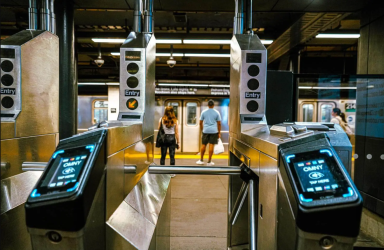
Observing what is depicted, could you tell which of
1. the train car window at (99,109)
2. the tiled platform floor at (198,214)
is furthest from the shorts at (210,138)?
the train car window at (99,109)

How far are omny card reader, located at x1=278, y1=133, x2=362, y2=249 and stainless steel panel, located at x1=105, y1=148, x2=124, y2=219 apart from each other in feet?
2.26

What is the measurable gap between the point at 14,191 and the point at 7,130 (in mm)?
416

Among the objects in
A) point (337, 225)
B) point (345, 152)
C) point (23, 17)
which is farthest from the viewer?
point (23, 17)

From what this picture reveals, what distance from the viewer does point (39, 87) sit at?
198 centimetres

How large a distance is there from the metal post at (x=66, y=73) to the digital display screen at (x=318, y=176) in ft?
11.8

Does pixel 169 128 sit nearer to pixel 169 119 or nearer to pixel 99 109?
pixel 169 119

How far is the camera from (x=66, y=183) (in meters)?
0.92

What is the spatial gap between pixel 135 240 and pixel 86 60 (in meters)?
9.41

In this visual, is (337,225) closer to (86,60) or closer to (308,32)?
(308,32)

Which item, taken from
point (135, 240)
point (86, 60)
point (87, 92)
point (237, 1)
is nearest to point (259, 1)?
point (237, 1)

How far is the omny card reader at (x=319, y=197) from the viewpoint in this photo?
32.8 inches

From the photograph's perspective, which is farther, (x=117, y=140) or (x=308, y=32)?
(x=308, y=32)

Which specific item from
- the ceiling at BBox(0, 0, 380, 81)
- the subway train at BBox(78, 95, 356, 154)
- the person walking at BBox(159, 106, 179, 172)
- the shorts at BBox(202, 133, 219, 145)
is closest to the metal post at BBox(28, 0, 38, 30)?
Answer: the ceiling at BBox(0, 0, 380, 81)

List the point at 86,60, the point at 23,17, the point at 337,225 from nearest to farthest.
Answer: the point at 337,225 → the point at 23,17 → the point at 86,60
